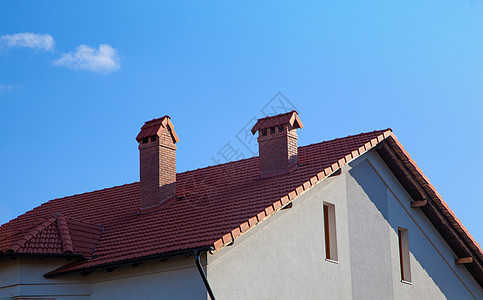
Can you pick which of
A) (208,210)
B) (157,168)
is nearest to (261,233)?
(208,210)

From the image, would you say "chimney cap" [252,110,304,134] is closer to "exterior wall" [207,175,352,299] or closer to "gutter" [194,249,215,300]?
"exterior wall" [207,175,352,299]

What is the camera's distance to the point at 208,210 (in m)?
15.1

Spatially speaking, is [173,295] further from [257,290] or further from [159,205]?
[159,205]

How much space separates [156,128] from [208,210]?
354 centimetres

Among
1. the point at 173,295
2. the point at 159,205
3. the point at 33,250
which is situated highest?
the point at 159,205

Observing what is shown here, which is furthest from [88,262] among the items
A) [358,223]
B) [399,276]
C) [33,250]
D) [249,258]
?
[399,276]

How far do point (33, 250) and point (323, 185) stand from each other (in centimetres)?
664

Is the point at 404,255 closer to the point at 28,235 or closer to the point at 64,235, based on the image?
the point at 64,235

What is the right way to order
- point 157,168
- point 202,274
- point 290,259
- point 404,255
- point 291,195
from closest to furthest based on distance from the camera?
point 202,274 → point 291,195 → point 290,259 → point 157,168 → point 404,255

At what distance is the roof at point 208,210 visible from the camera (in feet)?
45.2

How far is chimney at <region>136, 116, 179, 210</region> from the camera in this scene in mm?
17219

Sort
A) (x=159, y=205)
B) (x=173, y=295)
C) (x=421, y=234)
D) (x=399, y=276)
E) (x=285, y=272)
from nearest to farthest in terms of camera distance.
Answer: (x=173, y=295)
(x=285, y=272)
(x=159, y=205)
(x=399, y=276)
(x=421, y=234)

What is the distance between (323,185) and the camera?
1619cm

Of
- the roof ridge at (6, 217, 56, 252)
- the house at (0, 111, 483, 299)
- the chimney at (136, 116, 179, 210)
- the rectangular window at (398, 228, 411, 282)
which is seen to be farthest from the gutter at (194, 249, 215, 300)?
the rectangular window at (398, 228, 411, 282)
